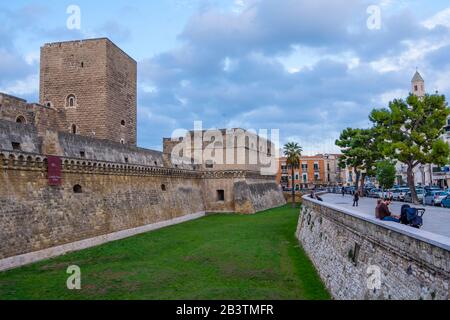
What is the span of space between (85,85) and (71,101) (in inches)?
73.2

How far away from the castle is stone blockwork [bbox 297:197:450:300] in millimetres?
12026

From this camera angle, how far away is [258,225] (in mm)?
27891

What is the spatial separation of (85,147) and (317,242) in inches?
536

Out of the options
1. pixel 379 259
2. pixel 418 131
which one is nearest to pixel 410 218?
pixel 379 259

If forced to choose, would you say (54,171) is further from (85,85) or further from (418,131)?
(418,131)

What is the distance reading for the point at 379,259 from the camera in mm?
8844

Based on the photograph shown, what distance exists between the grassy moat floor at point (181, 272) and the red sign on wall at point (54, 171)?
3.53 metres

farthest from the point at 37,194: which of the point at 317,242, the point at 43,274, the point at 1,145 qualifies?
the point at 317,242

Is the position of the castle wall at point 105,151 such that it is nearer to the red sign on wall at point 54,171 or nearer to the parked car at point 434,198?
the red sign on wall at point 54,171

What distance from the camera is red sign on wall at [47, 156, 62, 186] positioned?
1822cm

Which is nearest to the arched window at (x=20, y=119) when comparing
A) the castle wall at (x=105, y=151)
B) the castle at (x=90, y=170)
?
the castle at (x=90, y=170)

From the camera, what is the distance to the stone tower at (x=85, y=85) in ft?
97.9

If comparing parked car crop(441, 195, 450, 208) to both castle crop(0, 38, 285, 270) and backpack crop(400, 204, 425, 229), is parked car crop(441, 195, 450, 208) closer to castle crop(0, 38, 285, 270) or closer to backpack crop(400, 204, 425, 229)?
backpack crop(400, 204, 425, 229)
